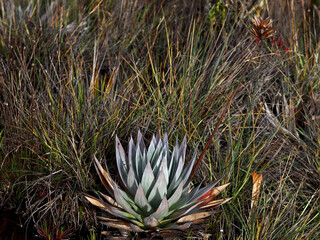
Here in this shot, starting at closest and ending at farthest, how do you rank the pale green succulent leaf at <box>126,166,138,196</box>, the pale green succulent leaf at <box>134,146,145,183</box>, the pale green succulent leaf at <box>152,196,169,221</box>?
the pale green succulent leaf at <box>152,196,169,221</box>
the pale green succulent leaf at <box>126,166,138,196</box>
the pale green succulent leaf at <box>134,146,145,183</box>

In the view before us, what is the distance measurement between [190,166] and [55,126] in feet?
2.98

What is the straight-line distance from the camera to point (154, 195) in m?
2.28

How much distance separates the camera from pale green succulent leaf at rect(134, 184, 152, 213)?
7.25ft

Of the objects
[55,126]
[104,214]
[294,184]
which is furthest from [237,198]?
[55,126]

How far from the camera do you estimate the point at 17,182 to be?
2818mm

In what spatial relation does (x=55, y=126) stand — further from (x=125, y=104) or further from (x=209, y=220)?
(x=209, y=220)

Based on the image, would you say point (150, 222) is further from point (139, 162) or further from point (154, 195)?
point (139, 162)

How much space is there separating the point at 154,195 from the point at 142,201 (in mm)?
67

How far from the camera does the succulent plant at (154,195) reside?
7.37ft

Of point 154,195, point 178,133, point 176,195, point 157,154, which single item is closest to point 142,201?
point 154,195

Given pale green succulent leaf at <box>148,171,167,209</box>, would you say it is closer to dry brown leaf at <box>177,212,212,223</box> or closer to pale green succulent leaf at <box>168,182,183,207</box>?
pale green succulent leaf at <box>168,182,183,207</box>

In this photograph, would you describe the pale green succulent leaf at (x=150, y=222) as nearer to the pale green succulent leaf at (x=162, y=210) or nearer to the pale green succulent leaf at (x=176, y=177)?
the pale green succulent leaf at (x=162, y=210)

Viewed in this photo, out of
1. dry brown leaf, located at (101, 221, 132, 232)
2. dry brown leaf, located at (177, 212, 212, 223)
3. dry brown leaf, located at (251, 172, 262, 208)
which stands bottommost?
dry brown leaf, located at (101, 221, 132, 232)

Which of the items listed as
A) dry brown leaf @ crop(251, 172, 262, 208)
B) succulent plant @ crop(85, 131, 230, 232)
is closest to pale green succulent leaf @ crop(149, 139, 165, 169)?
succulent plant @ crop(85, 131, 230, 232)
